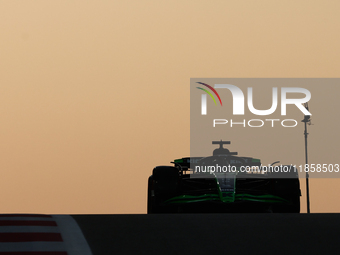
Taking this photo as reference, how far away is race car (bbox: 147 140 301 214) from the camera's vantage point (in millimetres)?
7559

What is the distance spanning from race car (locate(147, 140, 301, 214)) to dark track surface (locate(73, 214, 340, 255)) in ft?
7.69

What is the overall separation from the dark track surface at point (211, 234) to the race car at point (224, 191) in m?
2.34

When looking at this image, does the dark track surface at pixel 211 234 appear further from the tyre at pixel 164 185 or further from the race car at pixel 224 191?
the tyre at pixel 164 185

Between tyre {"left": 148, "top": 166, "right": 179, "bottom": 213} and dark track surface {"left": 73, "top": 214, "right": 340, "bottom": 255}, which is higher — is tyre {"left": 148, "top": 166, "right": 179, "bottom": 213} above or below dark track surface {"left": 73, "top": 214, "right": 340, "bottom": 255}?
above

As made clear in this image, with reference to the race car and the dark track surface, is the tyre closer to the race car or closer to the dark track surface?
the race car

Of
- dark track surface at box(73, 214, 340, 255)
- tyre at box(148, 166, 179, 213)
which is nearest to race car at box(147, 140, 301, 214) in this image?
tyre at box(148, 166, 179, 213)

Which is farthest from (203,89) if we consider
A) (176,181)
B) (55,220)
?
(55,220)

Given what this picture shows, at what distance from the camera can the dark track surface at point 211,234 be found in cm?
344

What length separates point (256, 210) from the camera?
301 inches

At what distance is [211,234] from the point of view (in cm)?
401

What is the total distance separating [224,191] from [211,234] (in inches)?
143

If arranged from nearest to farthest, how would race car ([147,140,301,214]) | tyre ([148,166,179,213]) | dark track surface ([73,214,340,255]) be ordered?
dark track surface ([73,214,340,255]) < race car ([147,140,301,214]) < tyre ([148,166,179,213])

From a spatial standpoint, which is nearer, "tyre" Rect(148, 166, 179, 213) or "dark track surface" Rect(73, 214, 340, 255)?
"dark track surface" Rect(73, 214, 340, 255)

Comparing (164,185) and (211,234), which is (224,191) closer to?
(164,185)
